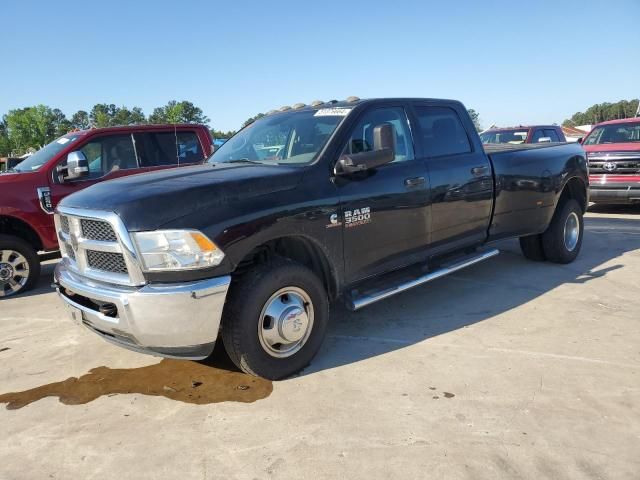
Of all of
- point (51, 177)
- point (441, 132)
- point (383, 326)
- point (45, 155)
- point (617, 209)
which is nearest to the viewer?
point (383, 326)

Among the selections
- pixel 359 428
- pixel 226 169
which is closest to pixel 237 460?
pixel 359 428

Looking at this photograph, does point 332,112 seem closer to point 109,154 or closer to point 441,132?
point 441,132

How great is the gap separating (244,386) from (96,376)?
113 centimetres

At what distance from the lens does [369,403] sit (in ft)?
9.95

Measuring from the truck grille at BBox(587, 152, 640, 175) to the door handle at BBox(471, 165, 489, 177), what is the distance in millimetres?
6321

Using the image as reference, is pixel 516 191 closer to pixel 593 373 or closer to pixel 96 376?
pixel 593 373

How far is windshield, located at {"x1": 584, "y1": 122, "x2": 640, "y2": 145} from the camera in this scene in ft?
33.8

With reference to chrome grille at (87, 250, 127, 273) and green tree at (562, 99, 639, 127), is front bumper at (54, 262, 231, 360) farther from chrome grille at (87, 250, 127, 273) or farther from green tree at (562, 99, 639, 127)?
green tree at (562, 99, 639, 127)

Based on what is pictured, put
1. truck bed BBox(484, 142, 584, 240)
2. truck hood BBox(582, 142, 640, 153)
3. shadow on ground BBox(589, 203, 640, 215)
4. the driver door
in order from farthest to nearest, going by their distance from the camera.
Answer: shadow on ground BBox(589, 203, 640, 215), truck hood BBox(582, 142, 640, 153), truck bed BBox(484, 142, 584, 240), the driver door

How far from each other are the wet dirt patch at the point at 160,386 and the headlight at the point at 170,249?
944mm

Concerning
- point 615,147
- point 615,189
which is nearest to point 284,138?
point 615,189

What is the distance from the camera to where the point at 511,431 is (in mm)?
2697

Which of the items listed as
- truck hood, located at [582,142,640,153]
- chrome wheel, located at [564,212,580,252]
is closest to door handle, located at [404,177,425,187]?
chrome wheel, located at [564,212,580,252]

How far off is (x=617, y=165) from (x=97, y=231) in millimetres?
9940
